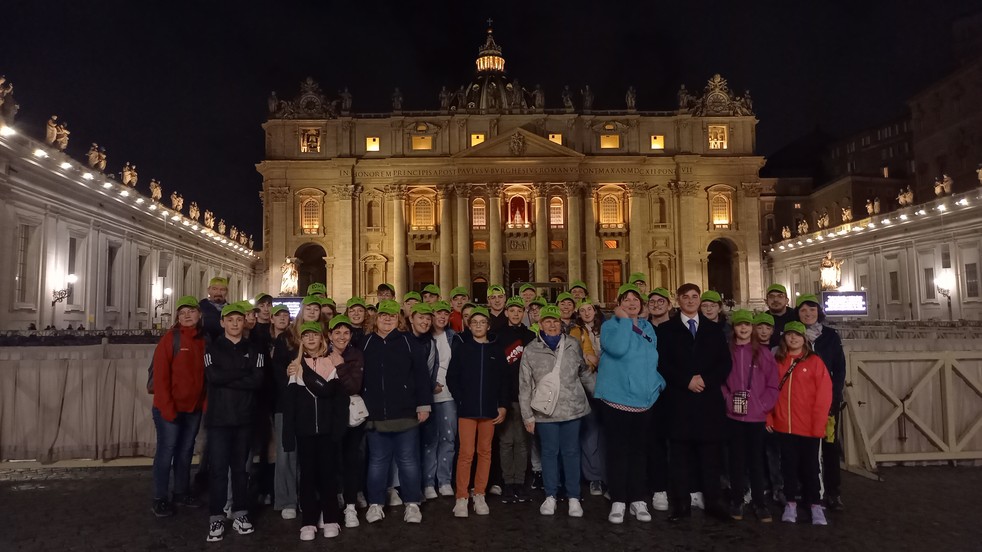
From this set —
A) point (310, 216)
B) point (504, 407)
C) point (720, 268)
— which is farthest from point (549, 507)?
point (720, 268)

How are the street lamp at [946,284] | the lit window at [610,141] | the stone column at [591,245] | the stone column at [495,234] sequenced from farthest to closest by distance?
1. the lit window at [610,141]
2. the stone column at [591,245]
3. the stone column at [495,234]
4. the street lamp at [946,284]

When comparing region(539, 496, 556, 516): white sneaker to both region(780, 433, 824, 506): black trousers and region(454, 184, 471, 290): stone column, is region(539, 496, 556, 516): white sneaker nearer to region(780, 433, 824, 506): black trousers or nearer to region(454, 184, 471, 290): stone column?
region(780, 433, 824, 506): black trousers

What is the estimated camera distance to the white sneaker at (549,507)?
24.4ft

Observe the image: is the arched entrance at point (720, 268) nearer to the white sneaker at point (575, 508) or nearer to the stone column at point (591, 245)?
the stone column at point (591, 245)

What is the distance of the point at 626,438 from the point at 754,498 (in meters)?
1.55

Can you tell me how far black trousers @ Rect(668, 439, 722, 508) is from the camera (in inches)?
284

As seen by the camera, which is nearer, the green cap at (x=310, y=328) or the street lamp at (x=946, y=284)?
the green cap at (x=310, y=328)

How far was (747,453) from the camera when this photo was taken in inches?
296

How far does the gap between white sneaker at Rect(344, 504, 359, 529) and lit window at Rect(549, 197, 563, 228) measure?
51.0 metres

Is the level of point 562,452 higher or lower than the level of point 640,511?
higher

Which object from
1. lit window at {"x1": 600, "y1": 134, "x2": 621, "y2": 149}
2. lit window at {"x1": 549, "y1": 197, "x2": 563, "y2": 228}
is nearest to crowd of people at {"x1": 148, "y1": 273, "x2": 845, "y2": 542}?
lit window at {"x1": 549, "y1": 197, "x2": 563, "y2": 228}

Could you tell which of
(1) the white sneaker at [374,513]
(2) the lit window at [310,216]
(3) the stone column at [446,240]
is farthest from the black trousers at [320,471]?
(2) the lit window at [310,216]

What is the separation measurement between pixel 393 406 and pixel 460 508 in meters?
1.41

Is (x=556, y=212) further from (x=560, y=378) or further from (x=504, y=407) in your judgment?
(x=560, y=378)
